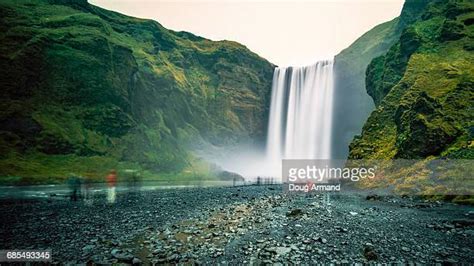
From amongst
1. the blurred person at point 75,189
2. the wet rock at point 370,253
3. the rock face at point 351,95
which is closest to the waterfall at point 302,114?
the rock face at point 351,95

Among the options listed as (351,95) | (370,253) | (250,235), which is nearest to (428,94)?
(370,253)

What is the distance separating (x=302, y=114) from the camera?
98375 mm

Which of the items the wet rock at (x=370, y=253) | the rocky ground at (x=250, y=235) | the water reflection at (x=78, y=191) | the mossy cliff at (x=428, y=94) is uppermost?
the mossy cliff at (x=428, y=94)

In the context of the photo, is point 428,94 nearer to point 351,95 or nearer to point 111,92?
point 351,95

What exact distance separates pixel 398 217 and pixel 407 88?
36246 mm

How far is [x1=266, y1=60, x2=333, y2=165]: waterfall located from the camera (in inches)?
3625

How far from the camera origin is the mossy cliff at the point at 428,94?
31.2 m

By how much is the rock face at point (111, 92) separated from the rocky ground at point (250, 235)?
48.5 metres

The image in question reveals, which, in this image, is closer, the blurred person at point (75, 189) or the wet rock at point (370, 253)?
the wet rock at point (370, 253)

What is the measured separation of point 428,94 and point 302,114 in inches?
2406

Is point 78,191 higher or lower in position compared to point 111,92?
lower

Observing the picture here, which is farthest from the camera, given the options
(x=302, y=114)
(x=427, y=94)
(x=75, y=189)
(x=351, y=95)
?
(x=302, y=114)

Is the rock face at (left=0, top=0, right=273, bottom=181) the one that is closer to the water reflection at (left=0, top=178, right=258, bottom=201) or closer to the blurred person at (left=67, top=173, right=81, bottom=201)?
the water reflection at (left=0, top=178, right=258, bottom=201)

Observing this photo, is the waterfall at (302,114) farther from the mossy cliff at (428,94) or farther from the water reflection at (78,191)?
the water reflection at (78,191)
